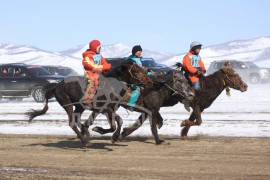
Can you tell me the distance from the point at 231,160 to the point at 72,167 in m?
2.73

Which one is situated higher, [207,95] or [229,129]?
[207,95]

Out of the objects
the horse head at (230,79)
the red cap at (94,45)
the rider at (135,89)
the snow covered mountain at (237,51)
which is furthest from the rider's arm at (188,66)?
the snow covered mountain at (237,51)

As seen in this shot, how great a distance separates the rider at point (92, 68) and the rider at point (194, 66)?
2.01 meters

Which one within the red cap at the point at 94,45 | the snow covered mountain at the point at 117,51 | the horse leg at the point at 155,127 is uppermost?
the red cap at the point at 94,45

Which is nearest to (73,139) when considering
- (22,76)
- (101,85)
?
(101,85)

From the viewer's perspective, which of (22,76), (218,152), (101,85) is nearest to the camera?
(218,152)

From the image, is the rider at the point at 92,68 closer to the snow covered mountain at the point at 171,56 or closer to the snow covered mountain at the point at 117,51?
the snow covered mountain at the point at 171,56

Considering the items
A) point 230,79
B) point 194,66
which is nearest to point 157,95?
point 194,66

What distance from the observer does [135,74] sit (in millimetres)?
12766

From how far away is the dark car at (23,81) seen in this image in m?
28.5

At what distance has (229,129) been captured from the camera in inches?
621

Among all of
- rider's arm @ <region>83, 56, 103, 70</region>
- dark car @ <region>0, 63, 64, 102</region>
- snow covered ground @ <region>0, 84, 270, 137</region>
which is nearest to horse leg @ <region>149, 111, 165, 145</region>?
snow covered ground @ <region>0, 84, 270, 137</region>

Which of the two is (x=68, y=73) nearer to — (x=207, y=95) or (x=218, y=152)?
(x=207, y=95)

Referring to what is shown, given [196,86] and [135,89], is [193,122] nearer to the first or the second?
[196,86]
